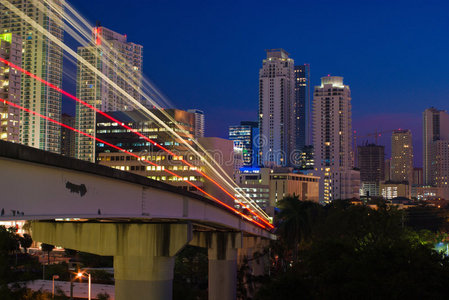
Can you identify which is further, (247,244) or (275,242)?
(275,242)

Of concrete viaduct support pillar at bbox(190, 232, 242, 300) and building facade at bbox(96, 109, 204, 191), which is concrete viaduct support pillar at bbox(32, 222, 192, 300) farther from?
building facade at bbox(96, 109, 204, 191)

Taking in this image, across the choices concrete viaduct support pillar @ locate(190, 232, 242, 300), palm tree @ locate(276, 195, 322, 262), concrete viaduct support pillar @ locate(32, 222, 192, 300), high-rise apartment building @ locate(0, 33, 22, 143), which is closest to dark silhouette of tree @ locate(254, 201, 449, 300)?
concrete viaduct support pillar @ locate(32, 222, 192, 300)

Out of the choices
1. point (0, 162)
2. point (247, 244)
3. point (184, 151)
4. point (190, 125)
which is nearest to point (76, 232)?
point (0, 162)

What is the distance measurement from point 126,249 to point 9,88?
12139 centimetres

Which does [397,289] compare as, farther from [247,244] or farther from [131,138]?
[131,138]

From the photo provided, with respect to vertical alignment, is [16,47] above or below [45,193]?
above

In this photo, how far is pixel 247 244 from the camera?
62.8m

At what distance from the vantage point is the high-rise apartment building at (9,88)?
134125mm

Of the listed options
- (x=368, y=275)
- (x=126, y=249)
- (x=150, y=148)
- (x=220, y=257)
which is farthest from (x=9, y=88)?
(x=368, y=275)

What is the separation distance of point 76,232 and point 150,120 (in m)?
129

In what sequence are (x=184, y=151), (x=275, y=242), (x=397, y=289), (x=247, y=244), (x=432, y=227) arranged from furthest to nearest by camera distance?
1. (x=432, y=227)
2. (x=184, y=151)
3. (x=275, y=242)
4. (x=247, y=244)
5. (x=397, y=289)

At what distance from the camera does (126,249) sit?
85.1 feet

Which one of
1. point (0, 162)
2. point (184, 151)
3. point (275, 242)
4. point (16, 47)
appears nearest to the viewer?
point (0, 162)

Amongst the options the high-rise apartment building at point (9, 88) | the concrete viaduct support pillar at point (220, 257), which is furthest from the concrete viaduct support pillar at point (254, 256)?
the high-rise apartment building at point (9, 88)
